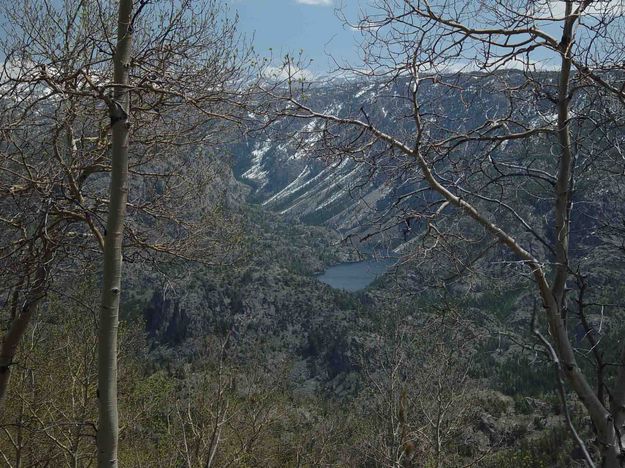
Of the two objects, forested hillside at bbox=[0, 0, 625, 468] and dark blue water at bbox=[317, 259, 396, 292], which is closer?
forested hillside at bbox=[0, 0, 625, 468]

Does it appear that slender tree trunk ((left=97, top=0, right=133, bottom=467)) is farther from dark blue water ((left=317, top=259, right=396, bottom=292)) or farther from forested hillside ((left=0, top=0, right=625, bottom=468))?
dark blue water ((left=317, top=259, right=396, bottom=292))

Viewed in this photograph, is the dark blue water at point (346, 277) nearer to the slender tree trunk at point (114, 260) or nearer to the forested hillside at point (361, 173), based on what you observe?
the forested hillside at point (361, 173)

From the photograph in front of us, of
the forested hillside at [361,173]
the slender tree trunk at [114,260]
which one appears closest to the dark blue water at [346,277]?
the forested hillside at [361,173]

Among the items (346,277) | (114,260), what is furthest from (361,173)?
(346,277)

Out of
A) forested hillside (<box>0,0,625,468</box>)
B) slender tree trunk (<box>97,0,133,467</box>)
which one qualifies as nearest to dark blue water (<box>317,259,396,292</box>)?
forested hillside (<box>0,0,625,468</box>)

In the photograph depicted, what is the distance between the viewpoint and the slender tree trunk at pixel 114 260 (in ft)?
9.84

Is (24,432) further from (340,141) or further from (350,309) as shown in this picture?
(350,309)

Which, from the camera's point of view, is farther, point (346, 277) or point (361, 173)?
point (346, 277)

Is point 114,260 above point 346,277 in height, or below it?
above

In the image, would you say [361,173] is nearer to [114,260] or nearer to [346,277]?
[114,260]

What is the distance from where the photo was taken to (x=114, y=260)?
123 inches

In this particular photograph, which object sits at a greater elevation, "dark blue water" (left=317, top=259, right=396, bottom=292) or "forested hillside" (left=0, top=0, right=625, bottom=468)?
"forested hillside" (left=0, top=0, right=625, bottom=468)

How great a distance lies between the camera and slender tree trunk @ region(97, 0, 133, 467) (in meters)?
3.00

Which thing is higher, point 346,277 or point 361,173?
point 361,173
